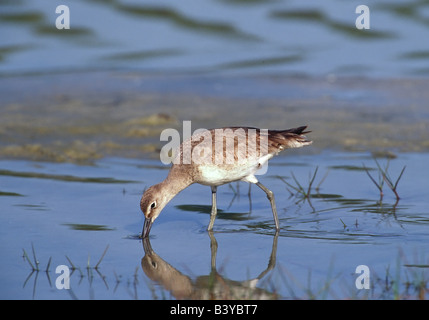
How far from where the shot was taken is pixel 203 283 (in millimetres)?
5504

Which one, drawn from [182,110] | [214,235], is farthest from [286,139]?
[182,110]

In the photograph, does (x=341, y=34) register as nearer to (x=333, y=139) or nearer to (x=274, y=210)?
(x=333, y=139)

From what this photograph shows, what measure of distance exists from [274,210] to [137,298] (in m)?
2.03

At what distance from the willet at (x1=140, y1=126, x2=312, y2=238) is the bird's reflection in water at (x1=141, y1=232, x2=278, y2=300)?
2.57 ft

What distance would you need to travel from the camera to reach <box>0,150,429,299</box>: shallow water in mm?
5367

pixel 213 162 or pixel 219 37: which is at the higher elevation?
pixel 219 37

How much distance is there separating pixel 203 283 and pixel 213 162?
5.12 ft

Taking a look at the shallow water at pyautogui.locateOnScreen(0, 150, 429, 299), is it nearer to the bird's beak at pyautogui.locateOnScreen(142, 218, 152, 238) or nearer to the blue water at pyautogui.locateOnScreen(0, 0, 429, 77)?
the bird's beak at pyautogui.locateOnScreen(142, 218, 152, 238)

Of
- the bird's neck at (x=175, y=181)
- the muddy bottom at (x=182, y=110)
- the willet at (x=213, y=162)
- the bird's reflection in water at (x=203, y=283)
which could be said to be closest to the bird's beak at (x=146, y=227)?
the willet at (x=213, y=162)

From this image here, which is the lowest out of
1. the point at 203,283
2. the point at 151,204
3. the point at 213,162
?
the point at 203,283

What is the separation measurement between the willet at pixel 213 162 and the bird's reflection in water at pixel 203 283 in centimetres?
78

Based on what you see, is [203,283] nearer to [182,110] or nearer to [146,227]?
[146,227]

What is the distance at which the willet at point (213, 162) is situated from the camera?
22.4 ft
